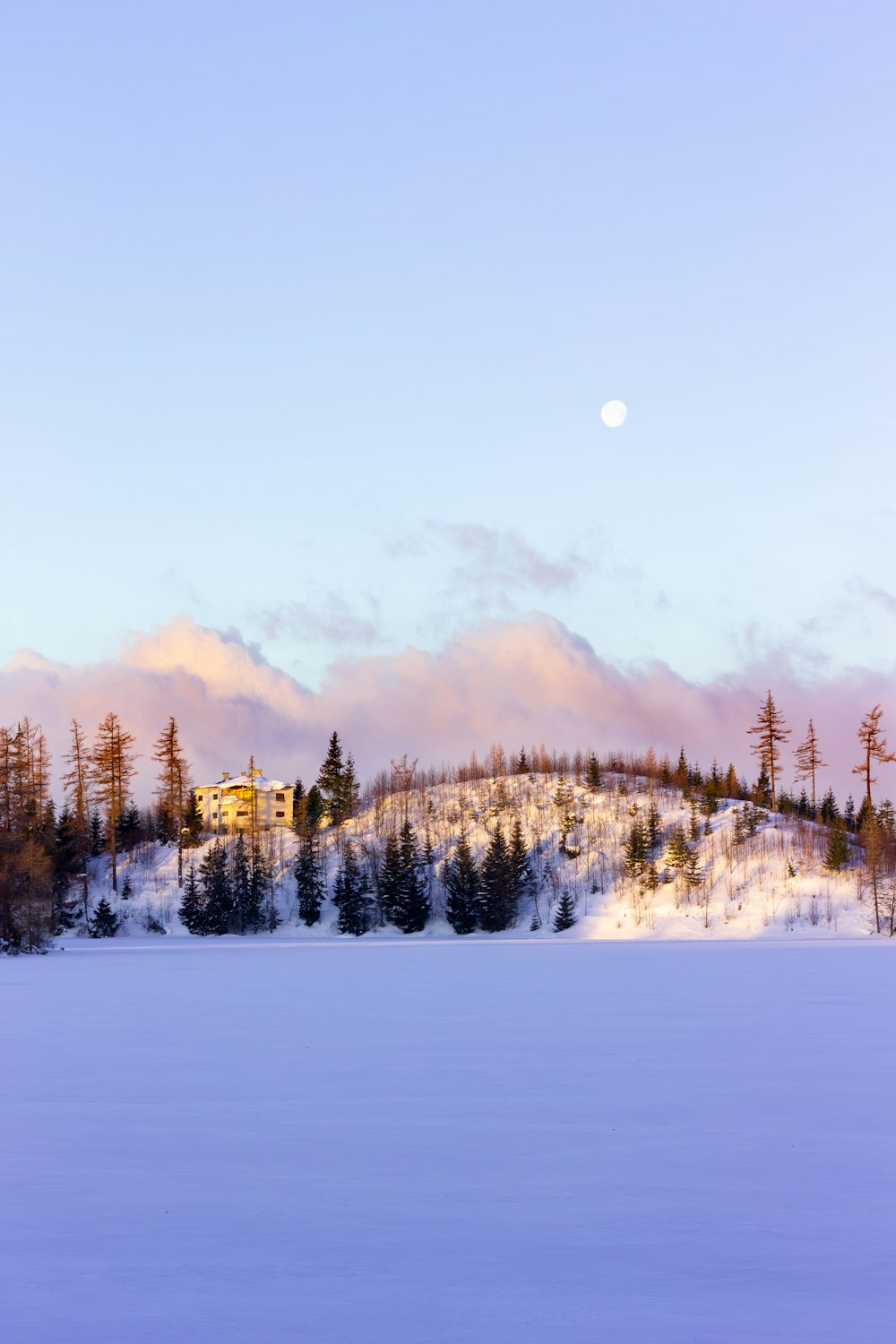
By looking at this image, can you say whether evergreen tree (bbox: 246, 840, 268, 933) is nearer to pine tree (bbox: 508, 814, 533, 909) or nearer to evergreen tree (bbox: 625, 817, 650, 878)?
pine tree (bbox: 508, 814, 533, 909)

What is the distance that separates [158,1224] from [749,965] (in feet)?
116

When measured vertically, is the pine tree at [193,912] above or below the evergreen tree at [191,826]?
below

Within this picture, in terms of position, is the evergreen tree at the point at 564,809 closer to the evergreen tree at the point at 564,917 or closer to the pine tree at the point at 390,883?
the evergreen tree at the point at 564,917

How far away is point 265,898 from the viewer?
9925 centimetres

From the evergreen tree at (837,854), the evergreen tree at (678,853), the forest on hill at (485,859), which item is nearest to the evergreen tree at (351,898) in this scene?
the forest on hill at (485,859)

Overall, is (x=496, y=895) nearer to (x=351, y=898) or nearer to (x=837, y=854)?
(x=351, y=898)

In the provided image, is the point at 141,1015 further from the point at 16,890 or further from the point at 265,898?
the point at 265,898

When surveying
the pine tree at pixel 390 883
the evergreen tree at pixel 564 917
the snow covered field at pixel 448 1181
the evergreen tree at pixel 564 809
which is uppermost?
the evergreen tree at pixel 564 809

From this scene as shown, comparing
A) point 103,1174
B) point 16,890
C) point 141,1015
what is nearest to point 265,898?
point 16,890

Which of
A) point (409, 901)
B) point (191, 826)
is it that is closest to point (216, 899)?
point (409, 901)

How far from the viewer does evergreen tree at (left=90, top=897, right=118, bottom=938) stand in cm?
8619

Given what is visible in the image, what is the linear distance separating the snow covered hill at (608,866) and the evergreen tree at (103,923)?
3925 millimetres

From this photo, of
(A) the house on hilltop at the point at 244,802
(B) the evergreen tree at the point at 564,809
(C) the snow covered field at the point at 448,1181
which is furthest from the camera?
(A) the house on hilltop at the point at 244,802

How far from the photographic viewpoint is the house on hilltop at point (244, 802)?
416 ft
